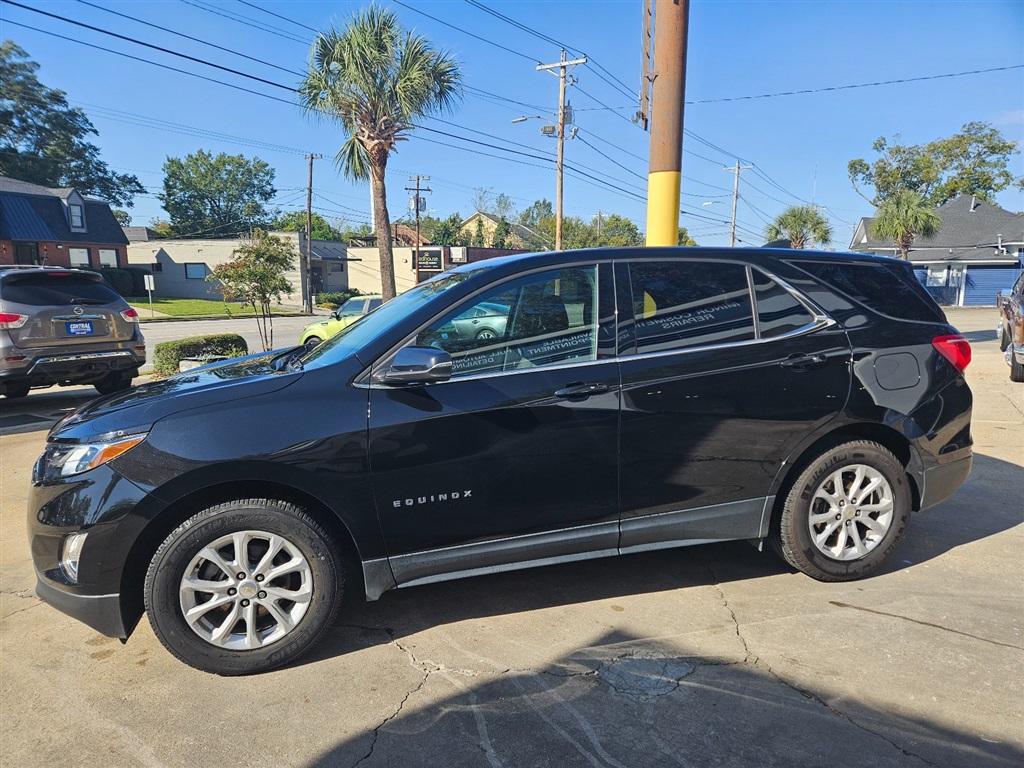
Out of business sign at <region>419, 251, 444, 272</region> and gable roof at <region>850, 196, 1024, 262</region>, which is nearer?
gable roof at <region>850, 196, 1024, 262</region>

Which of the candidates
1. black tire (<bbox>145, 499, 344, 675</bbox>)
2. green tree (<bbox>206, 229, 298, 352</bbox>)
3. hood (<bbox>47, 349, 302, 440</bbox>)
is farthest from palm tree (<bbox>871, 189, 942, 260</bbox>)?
black tire (<bbox>145, 499, 344, 675</bbox>)

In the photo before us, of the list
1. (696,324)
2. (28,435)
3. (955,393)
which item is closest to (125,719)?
(696,324)

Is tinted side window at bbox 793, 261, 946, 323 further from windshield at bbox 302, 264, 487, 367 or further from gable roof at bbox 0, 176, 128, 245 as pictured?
gable roof at bbox 0, 176, 128, 245

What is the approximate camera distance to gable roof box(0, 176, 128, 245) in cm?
3919

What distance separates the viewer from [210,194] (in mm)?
78938

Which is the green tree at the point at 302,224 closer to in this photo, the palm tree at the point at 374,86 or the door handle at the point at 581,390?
the palm tree at the point at 374,86

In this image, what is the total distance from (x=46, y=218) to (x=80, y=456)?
48.7 m

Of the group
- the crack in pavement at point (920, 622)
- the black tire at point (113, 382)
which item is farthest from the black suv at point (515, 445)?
the black tire at point (113, 382)

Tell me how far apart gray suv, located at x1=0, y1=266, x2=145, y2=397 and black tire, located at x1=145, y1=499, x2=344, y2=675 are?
622 cm

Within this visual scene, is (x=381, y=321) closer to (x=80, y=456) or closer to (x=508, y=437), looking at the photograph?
(x=508, y=437)

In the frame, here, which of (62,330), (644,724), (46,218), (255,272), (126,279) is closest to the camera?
(644,724)

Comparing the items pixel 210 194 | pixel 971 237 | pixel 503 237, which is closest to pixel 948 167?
pixel 971 237

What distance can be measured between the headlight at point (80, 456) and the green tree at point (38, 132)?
68765mm

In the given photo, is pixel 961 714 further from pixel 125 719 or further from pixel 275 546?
pixel 125 719
